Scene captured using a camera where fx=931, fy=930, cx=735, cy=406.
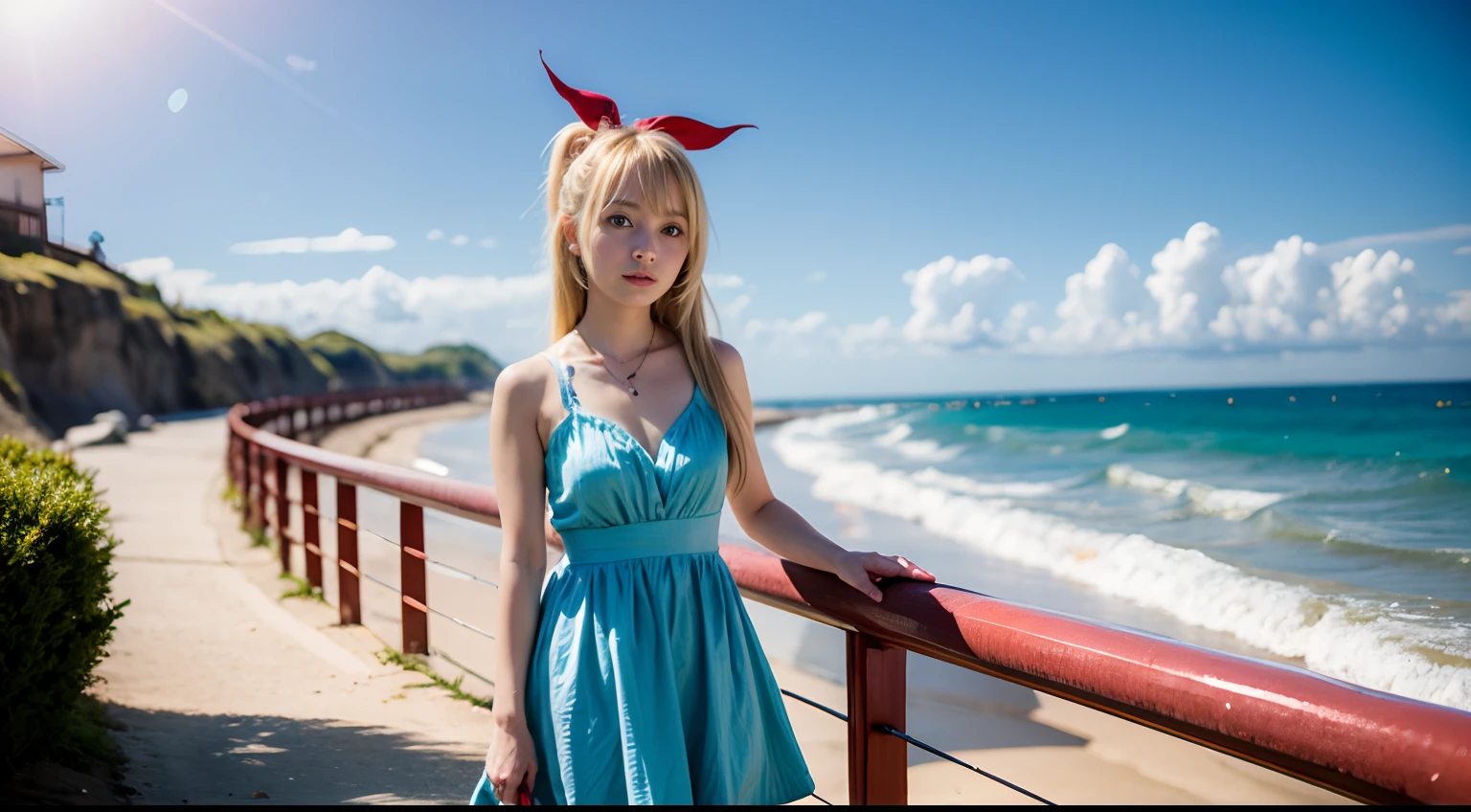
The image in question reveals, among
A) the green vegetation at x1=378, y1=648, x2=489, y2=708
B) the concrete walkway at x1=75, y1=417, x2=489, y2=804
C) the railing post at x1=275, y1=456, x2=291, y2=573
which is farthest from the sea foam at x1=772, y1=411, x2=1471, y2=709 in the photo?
the railing post at x1=275, y1=456, x2=291, y2=573

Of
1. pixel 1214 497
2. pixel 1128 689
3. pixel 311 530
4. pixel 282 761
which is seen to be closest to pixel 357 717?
pixel 282 761

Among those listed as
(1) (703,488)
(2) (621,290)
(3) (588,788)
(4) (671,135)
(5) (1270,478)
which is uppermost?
(4) (671,135)

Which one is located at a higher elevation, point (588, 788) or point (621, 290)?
point (621, 290)

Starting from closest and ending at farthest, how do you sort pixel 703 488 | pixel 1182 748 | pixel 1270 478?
pixel 703 488 < pixel 1182 748 < pixel 1270 478

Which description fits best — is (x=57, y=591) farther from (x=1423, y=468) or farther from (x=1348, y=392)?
(x=1348, y=392)

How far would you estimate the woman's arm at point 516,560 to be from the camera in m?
1.33

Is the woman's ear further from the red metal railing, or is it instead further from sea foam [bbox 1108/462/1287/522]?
sea foam [bbox 1108/462/1287/522]

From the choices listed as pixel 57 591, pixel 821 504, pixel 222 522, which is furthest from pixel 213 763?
pixel 821 504

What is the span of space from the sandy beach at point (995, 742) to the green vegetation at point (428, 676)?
107 mm

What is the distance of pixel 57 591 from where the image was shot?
7.23ft

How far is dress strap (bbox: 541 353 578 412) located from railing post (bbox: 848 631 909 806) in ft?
1.83

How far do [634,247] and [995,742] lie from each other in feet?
12.5

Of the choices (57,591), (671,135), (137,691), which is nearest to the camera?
(671,135)

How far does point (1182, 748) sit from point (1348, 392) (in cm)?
4528
